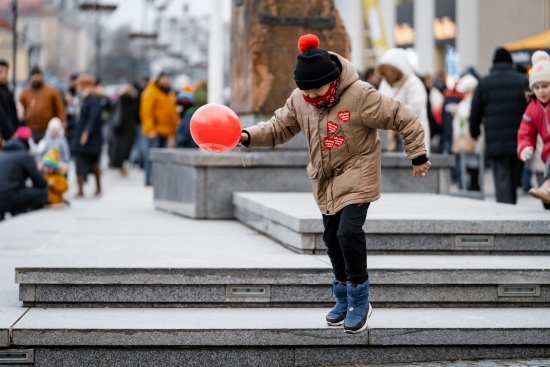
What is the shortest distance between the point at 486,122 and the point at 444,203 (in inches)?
108

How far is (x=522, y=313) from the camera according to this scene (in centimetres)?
687

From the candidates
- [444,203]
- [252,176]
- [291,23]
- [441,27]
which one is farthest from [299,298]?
[441,27]

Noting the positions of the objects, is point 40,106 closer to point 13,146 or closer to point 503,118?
point 13,146

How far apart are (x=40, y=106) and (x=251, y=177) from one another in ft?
25.9

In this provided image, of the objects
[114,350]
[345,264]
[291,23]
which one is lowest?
[114,350]

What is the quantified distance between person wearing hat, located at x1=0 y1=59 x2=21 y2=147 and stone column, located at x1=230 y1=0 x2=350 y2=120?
16.9ft

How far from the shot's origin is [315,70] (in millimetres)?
6027

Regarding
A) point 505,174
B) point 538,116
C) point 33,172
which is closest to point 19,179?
point 33,172

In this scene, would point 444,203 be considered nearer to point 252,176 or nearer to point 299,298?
point 252,176

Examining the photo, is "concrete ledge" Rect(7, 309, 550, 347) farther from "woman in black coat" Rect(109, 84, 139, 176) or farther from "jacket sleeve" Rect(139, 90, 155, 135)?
"woman in black coat" Rect(109, 84, 139, 176)

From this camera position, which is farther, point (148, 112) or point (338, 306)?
point (148, 112)

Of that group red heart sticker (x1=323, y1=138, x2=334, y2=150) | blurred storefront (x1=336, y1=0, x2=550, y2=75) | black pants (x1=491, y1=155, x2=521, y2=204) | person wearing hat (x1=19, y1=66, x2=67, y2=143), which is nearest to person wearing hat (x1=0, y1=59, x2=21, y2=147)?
person wearing hat (x1=19, y1=66, x2=67, y2=143)

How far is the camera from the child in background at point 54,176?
15.0m

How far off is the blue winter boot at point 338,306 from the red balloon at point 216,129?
1048 mm
